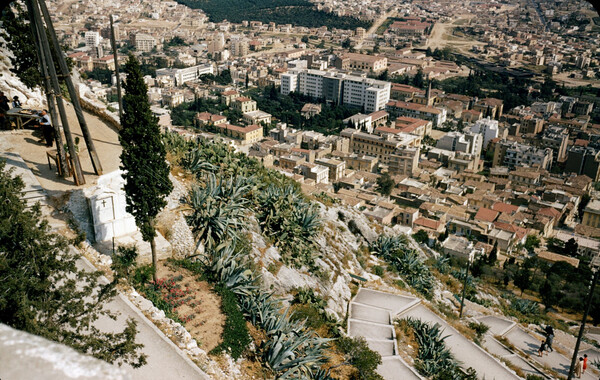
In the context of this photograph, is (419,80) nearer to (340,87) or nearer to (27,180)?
(340,87)

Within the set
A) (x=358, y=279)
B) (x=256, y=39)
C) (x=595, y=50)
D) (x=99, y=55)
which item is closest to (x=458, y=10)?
(x=595, y=50)

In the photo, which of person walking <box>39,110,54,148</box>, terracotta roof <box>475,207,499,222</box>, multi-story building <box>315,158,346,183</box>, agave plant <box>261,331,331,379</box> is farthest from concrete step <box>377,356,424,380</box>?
multi-story building <box>315,158,346,183</box>

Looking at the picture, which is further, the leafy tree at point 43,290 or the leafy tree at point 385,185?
the leafy tree at point 385,185

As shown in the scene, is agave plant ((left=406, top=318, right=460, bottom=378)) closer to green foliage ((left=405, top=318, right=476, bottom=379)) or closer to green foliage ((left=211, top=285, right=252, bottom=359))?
green foliage ((left=405, top=318, right=476, bottom=379))

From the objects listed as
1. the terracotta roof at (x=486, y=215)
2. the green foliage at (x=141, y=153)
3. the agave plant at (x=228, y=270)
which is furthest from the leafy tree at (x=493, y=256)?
the green foliage at (x=141, y=153)

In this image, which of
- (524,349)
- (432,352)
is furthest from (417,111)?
(432,352)

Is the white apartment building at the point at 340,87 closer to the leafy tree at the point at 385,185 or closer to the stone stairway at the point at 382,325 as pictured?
the leafy tree at the point at 385,185
